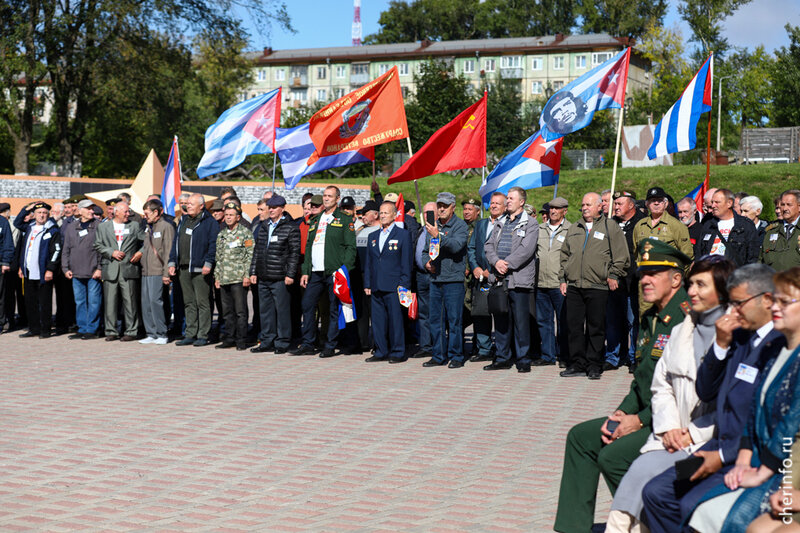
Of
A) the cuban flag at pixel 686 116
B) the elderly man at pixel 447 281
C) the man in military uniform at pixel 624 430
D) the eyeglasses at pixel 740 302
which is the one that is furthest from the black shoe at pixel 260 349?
the eyeglasses at pixel 740 302

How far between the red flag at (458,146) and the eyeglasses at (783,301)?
372 inches

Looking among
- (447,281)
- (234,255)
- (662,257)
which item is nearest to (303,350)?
(234,255)

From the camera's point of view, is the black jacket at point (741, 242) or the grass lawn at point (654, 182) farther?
the grass lawn at point (654, 182)

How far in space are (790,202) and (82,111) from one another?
3711cm

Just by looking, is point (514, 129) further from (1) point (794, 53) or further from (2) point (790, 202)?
(2) point (790, 202)

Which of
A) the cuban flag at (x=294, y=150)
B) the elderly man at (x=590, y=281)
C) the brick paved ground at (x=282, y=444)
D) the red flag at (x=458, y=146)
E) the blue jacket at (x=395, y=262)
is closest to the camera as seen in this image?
the brick paved ground at (x=282, y=444)

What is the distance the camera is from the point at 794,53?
55.9 metres

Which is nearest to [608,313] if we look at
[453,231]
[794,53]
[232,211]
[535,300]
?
[535,300]

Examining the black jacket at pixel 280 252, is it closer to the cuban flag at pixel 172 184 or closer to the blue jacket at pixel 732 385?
the cuban flag at pixel 172 184

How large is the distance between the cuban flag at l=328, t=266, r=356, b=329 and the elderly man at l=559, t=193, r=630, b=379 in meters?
3.02

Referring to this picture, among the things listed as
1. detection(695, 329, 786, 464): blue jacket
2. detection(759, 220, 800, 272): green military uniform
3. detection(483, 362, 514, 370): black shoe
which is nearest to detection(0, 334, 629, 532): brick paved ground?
detection(483, 362, 514, 370): black shoe

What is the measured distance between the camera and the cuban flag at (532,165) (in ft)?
43.9

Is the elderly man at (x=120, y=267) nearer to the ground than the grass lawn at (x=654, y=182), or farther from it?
nearer to the ground

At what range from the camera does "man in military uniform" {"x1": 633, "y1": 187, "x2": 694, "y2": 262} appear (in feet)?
37.1
